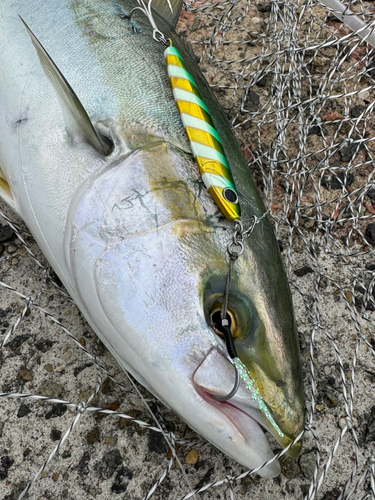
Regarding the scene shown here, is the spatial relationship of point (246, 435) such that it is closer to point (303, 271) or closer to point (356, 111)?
point (303, 271)

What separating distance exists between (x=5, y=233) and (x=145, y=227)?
843 millimetres

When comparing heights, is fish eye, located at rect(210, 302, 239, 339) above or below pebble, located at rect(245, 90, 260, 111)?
above

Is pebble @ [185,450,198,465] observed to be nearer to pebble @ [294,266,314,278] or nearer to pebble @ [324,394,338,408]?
pebble @ [324,394,338,408]

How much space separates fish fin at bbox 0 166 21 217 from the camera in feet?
5.09

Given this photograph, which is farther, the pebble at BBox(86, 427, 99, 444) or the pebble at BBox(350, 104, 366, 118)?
the pebble at BBox(350, 104, 366, 118)

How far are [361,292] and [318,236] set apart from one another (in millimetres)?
303

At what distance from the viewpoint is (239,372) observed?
3.78 ft

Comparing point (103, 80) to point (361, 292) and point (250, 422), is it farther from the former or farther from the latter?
point (361, 292)

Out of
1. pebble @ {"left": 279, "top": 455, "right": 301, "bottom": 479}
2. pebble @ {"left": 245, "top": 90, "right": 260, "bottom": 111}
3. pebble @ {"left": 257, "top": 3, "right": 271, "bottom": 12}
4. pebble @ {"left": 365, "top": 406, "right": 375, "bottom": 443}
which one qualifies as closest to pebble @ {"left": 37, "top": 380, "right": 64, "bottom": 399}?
pebble @ {"left": 279, "top": 455, "right": 301, "bottom": 479}

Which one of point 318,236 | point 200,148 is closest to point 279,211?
point 318,236

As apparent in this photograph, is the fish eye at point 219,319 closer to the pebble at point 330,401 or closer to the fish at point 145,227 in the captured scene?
the fish at point 145,227

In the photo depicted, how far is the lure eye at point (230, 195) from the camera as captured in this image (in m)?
1.29

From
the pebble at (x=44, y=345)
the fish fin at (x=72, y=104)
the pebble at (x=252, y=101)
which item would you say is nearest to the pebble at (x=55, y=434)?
the pebble at (x=44, y=345)

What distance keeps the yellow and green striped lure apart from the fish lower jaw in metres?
0.52
